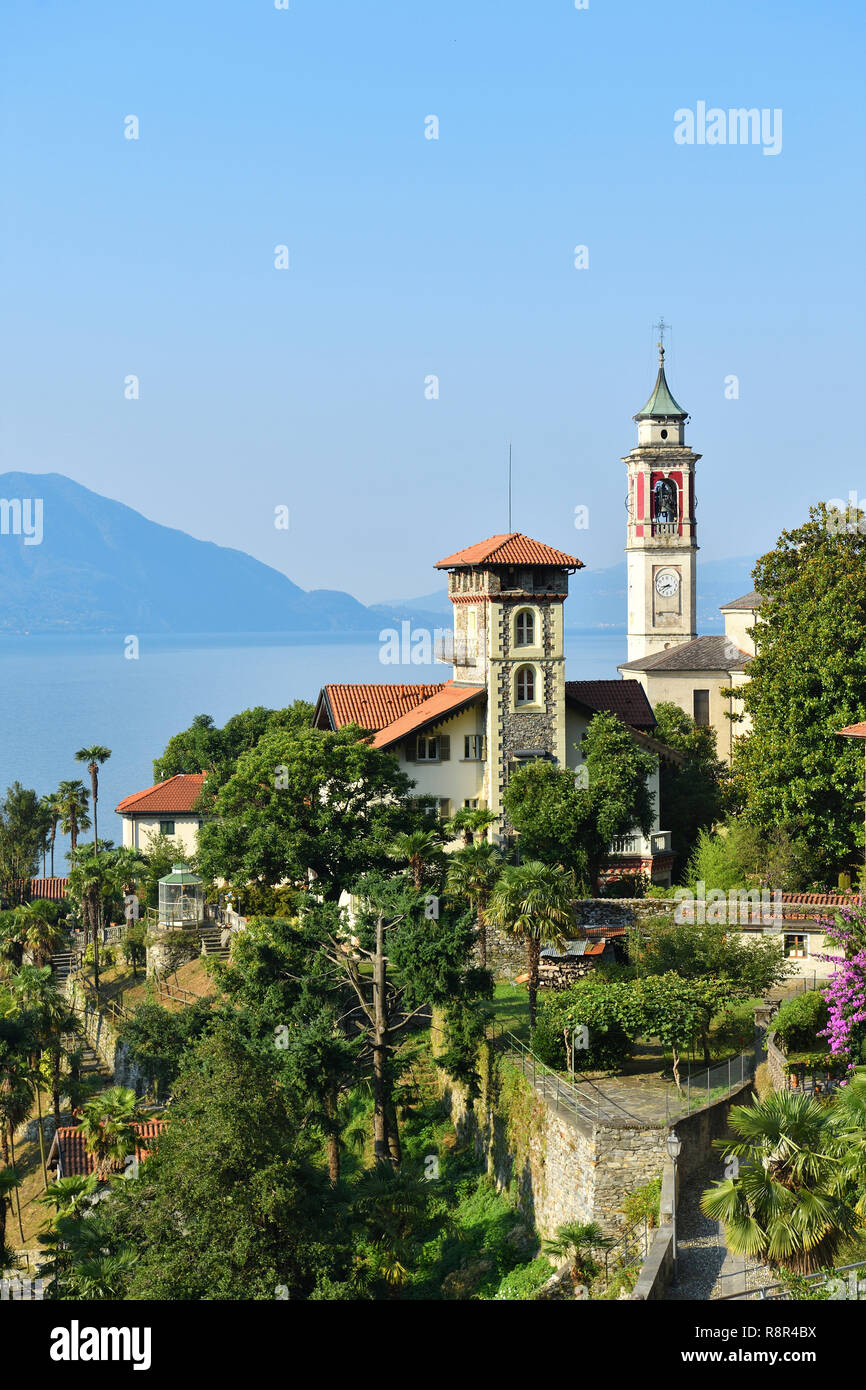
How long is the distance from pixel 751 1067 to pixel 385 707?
77.9 ft

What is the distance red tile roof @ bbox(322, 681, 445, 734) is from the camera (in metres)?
49.2

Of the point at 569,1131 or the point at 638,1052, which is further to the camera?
the point at 638,1052

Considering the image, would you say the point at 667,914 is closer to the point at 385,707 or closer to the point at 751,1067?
the point at 751,1067

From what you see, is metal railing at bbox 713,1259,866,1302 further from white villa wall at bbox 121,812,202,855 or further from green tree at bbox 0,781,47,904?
green tree at bbox 0,781,47,904

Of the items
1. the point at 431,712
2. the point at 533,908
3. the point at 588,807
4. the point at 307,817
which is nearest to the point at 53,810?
the point at 431,712

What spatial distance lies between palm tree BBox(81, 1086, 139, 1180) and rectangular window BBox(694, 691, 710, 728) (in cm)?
3935

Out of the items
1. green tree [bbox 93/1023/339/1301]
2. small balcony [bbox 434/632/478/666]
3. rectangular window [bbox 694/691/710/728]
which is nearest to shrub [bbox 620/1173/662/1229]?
green tree [bbox 93/1023/339/1301]

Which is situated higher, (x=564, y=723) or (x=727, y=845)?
(x=564, y=723)

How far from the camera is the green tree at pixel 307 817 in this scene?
3947 centimetres

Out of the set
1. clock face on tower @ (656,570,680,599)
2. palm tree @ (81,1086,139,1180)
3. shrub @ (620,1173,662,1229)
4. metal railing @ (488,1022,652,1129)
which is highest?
clock face on tower @ (656,570,680,599)

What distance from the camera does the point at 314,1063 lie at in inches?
1233

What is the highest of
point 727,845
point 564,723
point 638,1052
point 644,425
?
point 644,425
